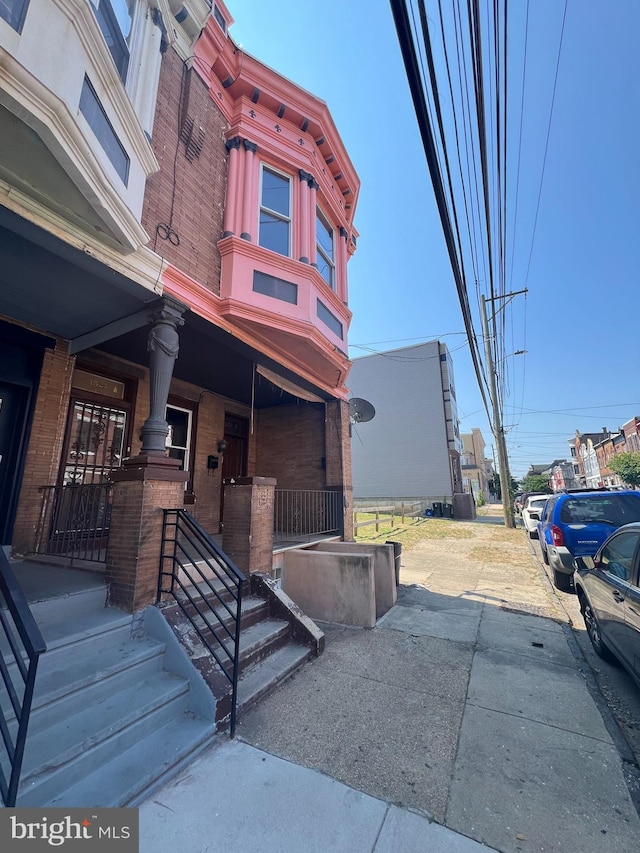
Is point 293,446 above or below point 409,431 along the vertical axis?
below

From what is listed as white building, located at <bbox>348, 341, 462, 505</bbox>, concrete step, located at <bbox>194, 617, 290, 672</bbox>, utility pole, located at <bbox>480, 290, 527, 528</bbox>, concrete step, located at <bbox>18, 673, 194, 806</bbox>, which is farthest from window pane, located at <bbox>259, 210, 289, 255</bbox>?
white building, located at <bbox>348, 341, 462, 505</bbox>

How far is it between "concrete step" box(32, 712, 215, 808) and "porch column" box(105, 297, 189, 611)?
3.48ft

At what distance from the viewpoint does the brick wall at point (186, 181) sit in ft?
15.5

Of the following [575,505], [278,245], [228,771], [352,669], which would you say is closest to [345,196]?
[278,245]

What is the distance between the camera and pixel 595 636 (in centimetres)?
409

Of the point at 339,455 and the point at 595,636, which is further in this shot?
the point at 339,455

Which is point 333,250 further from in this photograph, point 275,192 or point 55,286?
point 55,286

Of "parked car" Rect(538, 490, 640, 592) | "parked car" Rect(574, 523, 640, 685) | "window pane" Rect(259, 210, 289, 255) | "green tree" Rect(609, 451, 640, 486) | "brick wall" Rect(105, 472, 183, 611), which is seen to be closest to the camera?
"parked car" Rect(574, 523, 640, 685)

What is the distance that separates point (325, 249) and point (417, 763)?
782 cm

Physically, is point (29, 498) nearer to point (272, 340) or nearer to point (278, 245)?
point (272, 340)

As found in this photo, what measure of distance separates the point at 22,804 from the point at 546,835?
2720 millimetres

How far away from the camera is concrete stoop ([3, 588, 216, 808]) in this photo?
2055 mm

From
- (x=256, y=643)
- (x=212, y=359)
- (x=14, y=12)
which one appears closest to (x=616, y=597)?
(x=256, y=643)

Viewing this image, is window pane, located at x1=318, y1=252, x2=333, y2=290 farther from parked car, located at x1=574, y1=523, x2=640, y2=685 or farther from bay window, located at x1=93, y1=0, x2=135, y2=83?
parked car, located at x1=574, y1=523, x2=640, y2=685
